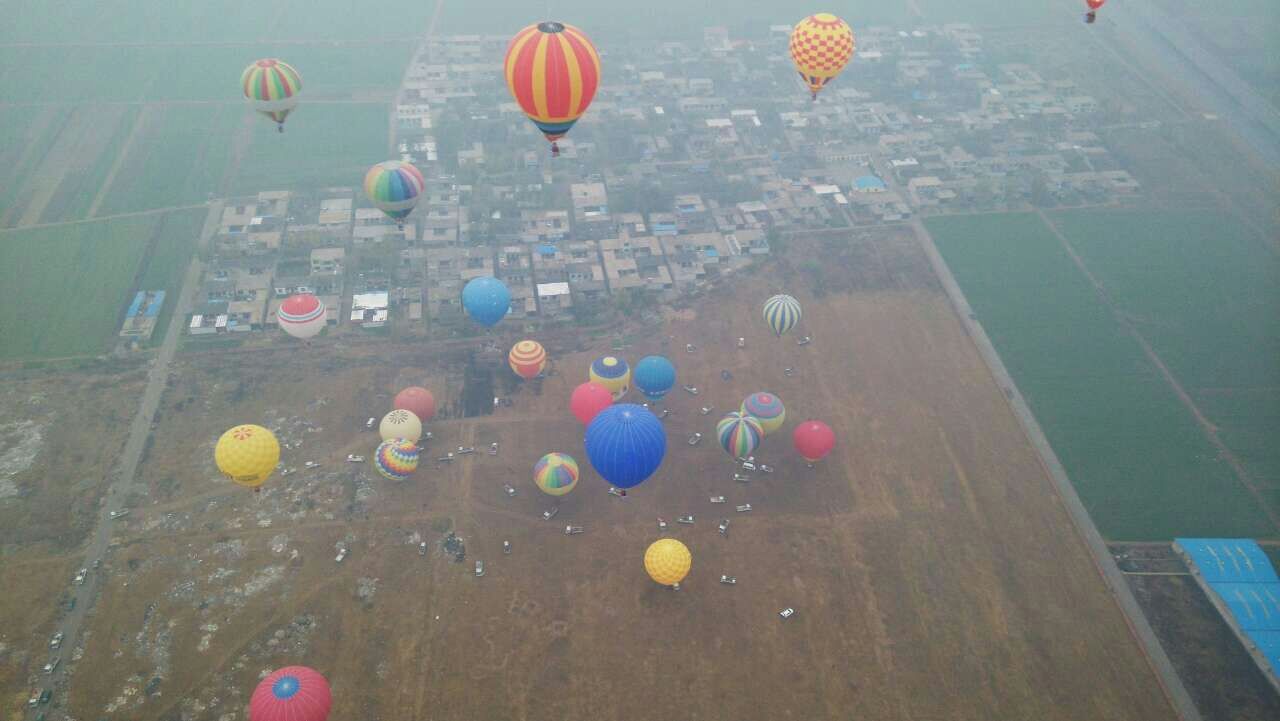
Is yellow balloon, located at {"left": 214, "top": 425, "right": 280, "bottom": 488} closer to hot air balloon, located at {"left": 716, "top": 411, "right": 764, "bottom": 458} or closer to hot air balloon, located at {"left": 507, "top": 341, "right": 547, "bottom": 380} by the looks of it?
hot air balloon, located at {"left": 507, "top": 341, "right": 547, "bottom": 380}

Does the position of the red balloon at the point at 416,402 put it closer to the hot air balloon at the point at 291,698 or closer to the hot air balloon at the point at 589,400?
the hot air balloon at the point at 589,400

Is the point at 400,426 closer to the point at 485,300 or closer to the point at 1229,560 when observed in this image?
the point at 485,300

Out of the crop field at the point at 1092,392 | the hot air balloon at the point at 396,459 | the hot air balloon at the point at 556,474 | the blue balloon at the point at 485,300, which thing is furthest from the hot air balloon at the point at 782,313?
the hot air balloon at the point at 396,459

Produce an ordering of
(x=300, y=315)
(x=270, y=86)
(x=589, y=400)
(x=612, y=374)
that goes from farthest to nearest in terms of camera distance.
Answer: (x=270, y=86)
(x=300, y=315)
(x=612, y=374)
(x=589, y=400)

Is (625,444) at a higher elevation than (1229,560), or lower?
lower

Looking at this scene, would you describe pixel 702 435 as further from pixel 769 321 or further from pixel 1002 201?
pixel 1002 201

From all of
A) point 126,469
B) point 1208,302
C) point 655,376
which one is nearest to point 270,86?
point 126,469
